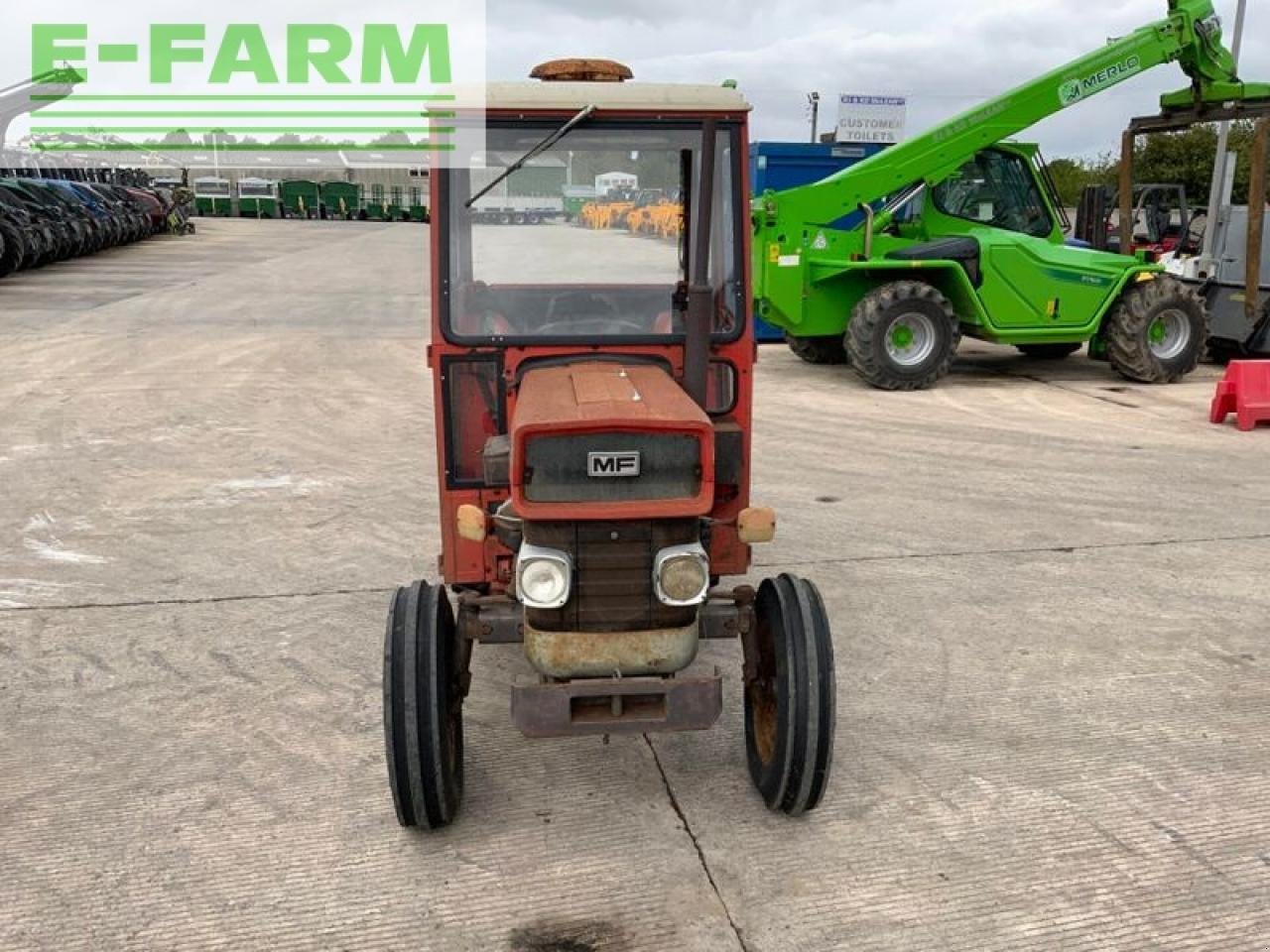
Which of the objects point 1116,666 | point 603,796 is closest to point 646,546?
point 603,796

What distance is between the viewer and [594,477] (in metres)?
2.97

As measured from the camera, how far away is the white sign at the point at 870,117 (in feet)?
98.1

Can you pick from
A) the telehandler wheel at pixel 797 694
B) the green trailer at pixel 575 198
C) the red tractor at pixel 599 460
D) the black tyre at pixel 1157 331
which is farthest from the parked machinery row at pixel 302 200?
the telehandler wheel at pixel 797 694

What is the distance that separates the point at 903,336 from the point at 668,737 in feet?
23.8

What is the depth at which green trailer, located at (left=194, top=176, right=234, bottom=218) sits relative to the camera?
4844cm

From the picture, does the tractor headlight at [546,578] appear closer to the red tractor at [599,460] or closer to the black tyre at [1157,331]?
the red tractor at [599,460]

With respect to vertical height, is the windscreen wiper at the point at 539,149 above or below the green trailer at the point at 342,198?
below

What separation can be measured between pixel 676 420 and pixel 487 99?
1403 millimetres

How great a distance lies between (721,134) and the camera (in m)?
3.68

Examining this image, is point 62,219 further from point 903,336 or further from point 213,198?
point 213,198

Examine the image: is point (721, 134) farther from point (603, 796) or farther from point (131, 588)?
point (131, 588)

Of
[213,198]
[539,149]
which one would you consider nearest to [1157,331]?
[539,149]

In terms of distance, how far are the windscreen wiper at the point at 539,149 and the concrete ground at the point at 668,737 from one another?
1.88 metres

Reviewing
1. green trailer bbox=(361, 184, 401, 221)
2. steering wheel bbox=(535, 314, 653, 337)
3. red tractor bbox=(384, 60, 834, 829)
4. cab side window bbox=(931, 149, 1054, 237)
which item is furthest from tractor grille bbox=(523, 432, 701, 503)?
green trailer bbox=(361, 184, 401, 221)
